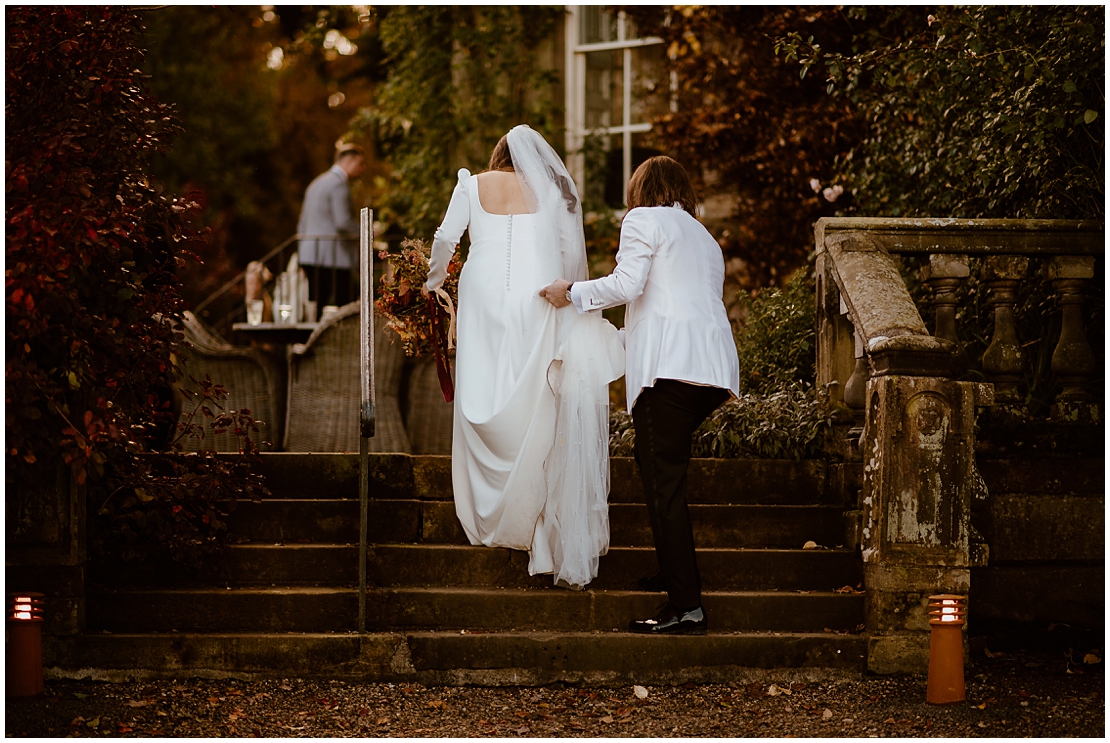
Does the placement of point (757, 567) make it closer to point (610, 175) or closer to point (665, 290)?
point (665, 290)

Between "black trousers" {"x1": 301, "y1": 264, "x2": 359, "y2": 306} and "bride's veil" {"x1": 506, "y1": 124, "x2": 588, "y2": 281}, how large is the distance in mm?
5323

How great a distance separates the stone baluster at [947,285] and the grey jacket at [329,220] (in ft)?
19.2

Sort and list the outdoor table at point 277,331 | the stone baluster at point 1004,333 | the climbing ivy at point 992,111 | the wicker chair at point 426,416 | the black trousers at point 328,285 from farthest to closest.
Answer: the black trousers at point 328,285
the outdoor table at point 277,331
the wicker chair at point 426,416
the climbing ivy at point 992,111
the stone baluster at point 1004,333

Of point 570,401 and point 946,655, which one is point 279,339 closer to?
point 570,401

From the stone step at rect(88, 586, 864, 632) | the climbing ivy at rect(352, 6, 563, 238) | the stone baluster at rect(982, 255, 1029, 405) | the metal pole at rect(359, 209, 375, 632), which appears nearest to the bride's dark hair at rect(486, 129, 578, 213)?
the metal pole at rect(359, 209, 375, 632)

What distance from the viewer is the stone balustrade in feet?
16.4

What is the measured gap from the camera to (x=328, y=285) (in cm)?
1087

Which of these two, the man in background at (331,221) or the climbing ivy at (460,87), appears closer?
the man in background at (331,221)

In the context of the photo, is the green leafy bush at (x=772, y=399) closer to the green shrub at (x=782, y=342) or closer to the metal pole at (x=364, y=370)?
the green shrub at (x=782, y=342)

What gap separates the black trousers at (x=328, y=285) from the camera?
10645 mm

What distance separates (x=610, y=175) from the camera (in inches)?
454

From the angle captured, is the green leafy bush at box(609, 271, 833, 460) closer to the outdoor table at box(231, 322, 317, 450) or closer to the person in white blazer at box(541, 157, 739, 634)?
the person in white blazer at box(541, 157, 739, 634)

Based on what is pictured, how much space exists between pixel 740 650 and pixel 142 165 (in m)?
3.18

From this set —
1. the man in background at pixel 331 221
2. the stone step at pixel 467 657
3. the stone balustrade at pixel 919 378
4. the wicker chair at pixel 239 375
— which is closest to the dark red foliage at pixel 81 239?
the stone step at pixel 467 657
